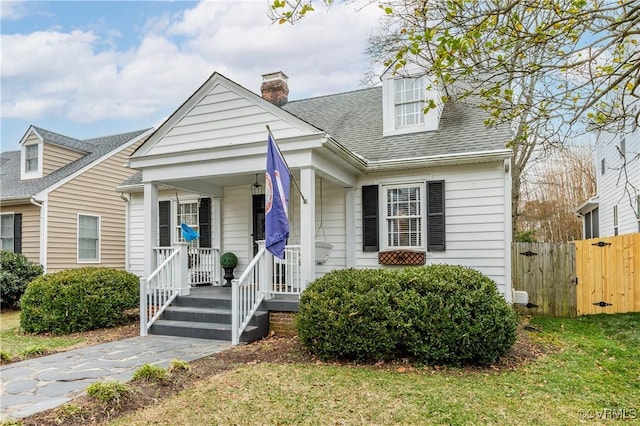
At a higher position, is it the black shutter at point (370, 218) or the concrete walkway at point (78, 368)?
the black shutter at point (370, 218)

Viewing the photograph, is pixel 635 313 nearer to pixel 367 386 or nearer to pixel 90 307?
pixel 367 386

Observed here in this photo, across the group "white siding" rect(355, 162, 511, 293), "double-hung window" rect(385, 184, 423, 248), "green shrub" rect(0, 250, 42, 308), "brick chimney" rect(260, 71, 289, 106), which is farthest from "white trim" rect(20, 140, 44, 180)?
"white siding" rect(355, 162, 511, 293)

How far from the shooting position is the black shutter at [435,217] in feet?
27.8

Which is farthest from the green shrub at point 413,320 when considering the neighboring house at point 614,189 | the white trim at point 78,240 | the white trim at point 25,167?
the white trim at point 25,167

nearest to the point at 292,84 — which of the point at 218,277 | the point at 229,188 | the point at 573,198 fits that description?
the point at 229,188

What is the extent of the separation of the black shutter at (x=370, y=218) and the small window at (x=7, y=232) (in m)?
11.7

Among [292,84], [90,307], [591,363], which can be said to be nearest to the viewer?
[591,363]

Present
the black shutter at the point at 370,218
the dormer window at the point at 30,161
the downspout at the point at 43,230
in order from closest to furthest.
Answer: the black shutter at the point at 370,218 < the downspout at the point at 43,230 < the dormer window at the point at 30,161

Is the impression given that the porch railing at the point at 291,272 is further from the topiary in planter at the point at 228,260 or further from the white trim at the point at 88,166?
the white trim at the point at 88,166

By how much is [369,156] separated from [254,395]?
19.5 ft

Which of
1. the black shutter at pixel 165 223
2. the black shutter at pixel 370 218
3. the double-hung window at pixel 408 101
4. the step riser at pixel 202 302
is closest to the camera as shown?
the step riser at pixel 202 302

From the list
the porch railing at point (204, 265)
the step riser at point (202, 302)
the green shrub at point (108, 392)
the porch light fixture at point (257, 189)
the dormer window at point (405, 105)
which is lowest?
the green shrub at point (108, 392)

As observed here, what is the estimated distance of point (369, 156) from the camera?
9117 mm

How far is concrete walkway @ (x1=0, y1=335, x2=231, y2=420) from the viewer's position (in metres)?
4.21
